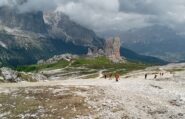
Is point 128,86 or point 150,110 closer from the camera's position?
point 150,110

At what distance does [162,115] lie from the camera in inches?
2121

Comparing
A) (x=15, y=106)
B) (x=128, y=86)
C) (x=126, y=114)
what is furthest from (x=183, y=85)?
(x=15, y=106)

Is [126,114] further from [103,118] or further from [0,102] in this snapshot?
[0,102]

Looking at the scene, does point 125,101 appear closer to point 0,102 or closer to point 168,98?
point 168,98

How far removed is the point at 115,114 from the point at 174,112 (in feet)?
26.0

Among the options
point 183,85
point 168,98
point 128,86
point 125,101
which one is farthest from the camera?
point 183,85

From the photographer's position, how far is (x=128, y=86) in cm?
7681

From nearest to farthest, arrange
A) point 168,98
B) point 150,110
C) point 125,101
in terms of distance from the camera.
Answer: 1. point 150,110
2. point 125,101
3. point 168,98

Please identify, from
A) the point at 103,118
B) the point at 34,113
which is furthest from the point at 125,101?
the point at 34,113

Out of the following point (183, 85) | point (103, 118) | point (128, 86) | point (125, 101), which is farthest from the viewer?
point (183, 85)

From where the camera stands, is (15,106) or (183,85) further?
(183,85)

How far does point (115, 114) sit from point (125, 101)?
6.75 metres

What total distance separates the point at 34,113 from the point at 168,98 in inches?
864

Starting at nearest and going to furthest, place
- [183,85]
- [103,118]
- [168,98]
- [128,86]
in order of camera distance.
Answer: [103,118] → [168,98] → [128,86] → [183,85]
